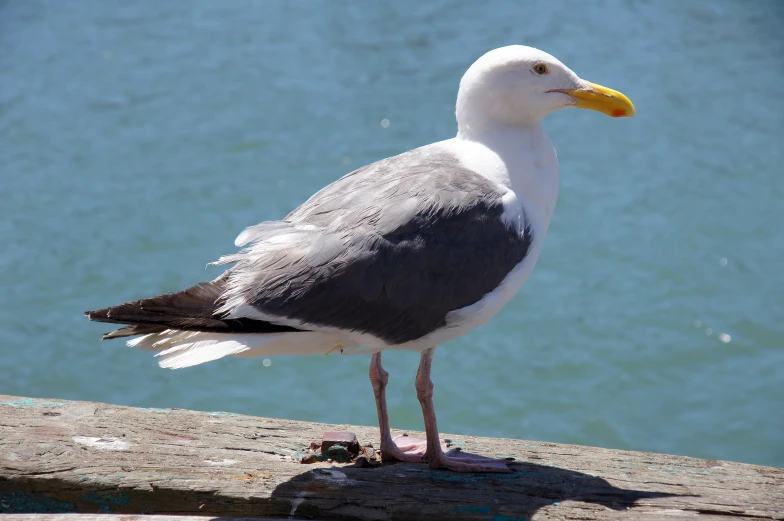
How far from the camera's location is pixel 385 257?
187 centimetres

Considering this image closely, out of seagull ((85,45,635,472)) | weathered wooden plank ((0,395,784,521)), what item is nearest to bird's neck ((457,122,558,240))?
seagull ((85,45,635,472))

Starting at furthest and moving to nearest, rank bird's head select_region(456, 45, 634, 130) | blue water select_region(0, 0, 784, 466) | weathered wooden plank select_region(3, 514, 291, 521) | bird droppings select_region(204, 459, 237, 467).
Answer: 1. blue water select_region(0, 0, 784, 466)
2. bird's head select_region(456, 45, 634, 130)
3. bird droppings select_region(204, 459, 237, 467)
4. weathered wooden plank select_region(3, 514, 291, 521)

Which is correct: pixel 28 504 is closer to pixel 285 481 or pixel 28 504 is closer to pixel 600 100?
pixel 285 481

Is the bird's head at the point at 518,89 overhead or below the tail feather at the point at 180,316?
overhead

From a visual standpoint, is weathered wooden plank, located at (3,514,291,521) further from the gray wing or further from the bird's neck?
the bird's neck

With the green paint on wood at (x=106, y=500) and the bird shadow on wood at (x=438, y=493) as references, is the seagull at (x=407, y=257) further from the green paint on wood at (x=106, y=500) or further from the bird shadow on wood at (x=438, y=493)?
the green paint on wood at (x=106, y=500)

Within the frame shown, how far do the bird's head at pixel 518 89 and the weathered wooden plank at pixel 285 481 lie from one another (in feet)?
2.40

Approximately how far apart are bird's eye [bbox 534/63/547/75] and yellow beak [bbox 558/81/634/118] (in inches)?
2.1

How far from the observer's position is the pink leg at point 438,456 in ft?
6.45

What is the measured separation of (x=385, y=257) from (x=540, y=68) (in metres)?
0.56

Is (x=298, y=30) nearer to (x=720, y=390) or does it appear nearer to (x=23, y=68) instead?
(x=23, y=68)

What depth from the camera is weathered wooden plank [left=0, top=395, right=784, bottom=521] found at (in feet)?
5.66

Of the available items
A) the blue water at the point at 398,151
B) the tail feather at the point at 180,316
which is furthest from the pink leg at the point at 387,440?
the blue water at the point at 398,151

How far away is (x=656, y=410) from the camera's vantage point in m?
4.43
